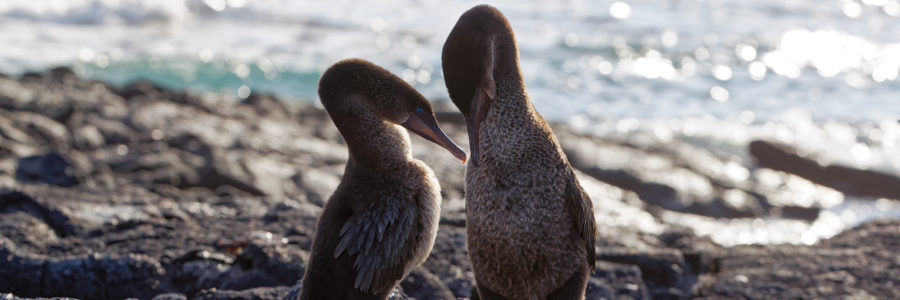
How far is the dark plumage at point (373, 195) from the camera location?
3.89 metres

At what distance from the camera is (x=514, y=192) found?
3.79m

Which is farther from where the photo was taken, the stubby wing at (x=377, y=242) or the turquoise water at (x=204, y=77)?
the turquoise water at (x=204, y=77)

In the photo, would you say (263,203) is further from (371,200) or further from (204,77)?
(204,77)

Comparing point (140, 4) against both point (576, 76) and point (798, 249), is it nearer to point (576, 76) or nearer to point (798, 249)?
point (576, 76)

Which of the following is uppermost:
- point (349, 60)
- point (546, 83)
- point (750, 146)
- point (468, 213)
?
point (546, 83)

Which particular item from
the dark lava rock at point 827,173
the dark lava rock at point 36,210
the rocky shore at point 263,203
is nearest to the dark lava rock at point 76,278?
the rocky shore at point 263,203

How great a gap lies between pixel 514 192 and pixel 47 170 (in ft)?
20.1

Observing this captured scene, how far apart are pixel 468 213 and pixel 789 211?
8.05 meters

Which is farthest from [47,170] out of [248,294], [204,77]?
[204,77]

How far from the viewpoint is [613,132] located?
47.6 feet

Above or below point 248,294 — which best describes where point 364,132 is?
above

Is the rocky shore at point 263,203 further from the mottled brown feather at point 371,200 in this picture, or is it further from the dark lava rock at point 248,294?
the mottled brown feather at point 371,200

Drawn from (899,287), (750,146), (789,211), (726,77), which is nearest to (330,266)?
(899,287)

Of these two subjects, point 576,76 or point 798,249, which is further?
point 576,76
